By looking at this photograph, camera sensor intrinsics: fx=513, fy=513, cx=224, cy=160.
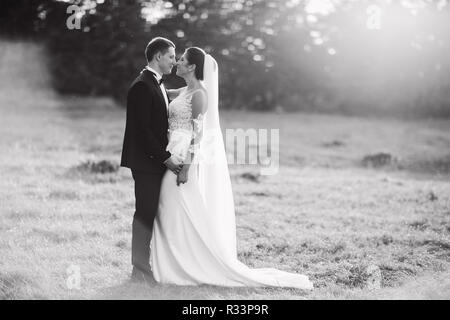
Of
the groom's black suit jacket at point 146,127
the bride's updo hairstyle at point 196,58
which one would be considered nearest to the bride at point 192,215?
the bride's updo hairstyle at point 196,58

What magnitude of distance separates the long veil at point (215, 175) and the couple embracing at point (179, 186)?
0.01 metres

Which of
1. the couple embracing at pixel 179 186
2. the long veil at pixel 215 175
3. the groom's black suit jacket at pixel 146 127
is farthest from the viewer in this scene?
the long veil at pixel 215 175

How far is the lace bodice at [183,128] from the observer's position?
5.26m

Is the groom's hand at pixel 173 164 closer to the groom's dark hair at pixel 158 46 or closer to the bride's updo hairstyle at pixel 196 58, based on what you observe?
the bride's updo hairstyle at pixel 196 58

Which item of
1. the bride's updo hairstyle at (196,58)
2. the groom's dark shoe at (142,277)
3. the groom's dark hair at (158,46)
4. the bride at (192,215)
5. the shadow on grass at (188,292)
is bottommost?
the shadow on grass at (188,292)

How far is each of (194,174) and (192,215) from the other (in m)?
0.43

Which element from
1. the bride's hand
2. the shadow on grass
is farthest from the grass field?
the bride's hand

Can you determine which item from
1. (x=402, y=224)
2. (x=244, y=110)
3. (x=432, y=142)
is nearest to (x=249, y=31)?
(x=244, y=110)

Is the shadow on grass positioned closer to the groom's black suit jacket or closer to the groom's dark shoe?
the groom's dark shoe

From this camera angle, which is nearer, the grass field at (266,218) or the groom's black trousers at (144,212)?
the groom's black trousers at (144,212)

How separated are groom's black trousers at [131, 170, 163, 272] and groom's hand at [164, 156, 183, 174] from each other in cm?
19

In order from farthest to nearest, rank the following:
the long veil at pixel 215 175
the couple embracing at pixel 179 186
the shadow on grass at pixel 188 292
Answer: the long veil at pixel 215 175 → the couple embracing at pixel 179 186 → the shadow on grass at pixel 188 292

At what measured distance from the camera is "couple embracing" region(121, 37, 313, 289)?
206 inches
